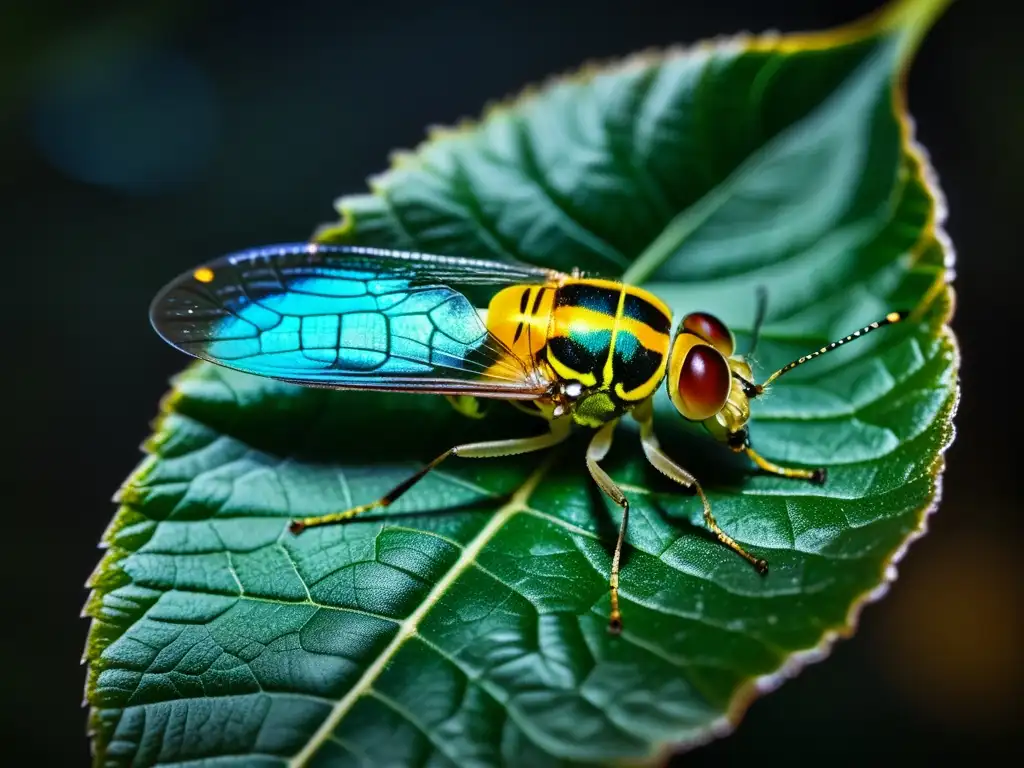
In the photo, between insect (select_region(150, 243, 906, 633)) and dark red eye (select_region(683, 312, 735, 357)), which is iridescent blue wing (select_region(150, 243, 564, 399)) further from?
dark red eye (select_region(683, 312, 735, 357))

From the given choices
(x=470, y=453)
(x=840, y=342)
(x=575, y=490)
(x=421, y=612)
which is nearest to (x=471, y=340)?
(x=470, y=453)

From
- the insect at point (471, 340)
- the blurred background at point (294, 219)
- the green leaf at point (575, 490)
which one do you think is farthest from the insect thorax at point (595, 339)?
the blurred background at point (294, 219)

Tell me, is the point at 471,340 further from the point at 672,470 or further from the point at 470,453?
the point at 672,470

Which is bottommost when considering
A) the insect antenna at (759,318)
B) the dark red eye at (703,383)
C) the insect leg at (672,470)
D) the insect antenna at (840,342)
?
the insect leg at (672,470)

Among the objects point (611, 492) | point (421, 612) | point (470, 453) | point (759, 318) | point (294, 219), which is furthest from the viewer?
point (294, 219)

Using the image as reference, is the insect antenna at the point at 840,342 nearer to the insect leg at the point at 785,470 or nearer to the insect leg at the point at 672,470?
the insect leg at the point at 785,470

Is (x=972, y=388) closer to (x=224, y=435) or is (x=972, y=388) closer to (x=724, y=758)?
(x=724, y=758)
